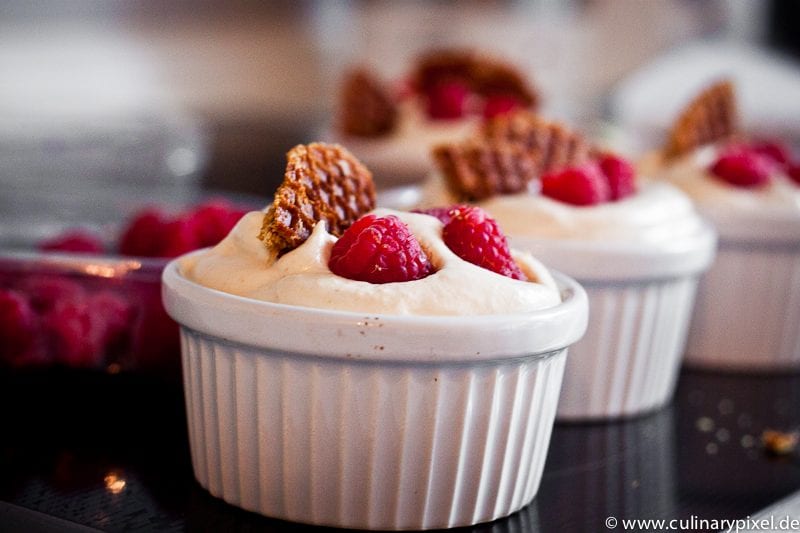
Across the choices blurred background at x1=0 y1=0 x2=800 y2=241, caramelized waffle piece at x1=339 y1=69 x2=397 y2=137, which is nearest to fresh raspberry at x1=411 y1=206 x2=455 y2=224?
blurred background at x1=0 y1=0 x2=800 y2=241

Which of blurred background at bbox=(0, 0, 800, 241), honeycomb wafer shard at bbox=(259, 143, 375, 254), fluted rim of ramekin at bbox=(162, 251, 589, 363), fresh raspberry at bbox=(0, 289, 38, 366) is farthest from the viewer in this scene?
blurred background at bbox=(0, 0, 800, 241)

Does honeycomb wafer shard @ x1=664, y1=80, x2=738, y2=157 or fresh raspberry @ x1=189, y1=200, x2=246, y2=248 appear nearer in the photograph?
fresh raspberry @ x1=189, y1=200, x2=246, y2=248

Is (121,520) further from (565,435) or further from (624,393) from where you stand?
(624,393)

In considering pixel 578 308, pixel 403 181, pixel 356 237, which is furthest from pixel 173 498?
pixel 403 181

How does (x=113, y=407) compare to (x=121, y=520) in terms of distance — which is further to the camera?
(x=113, y=407)

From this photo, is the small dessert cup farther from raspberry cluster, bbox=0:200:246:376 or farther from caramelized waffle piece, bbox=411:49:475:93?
caramelized waffle piece, bbox=411:49:475:93

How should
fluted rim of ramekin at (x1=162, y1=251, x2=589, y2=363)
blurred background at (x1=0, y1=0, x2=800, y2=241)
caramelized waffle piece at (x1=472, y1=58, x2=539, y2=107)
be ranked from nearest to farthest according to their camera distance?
fluted rim of ramekin at (x1=162, y1=251, x2=589, y2=363)
blurred background at (x1=0, y1=0, x2=800, y2=241)
caramelized waffle piece at (x1=472, y1=58, x2=539, y2=107)

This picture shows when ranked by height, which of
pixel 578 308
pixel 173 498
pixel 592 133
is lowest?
pixel 592 133
